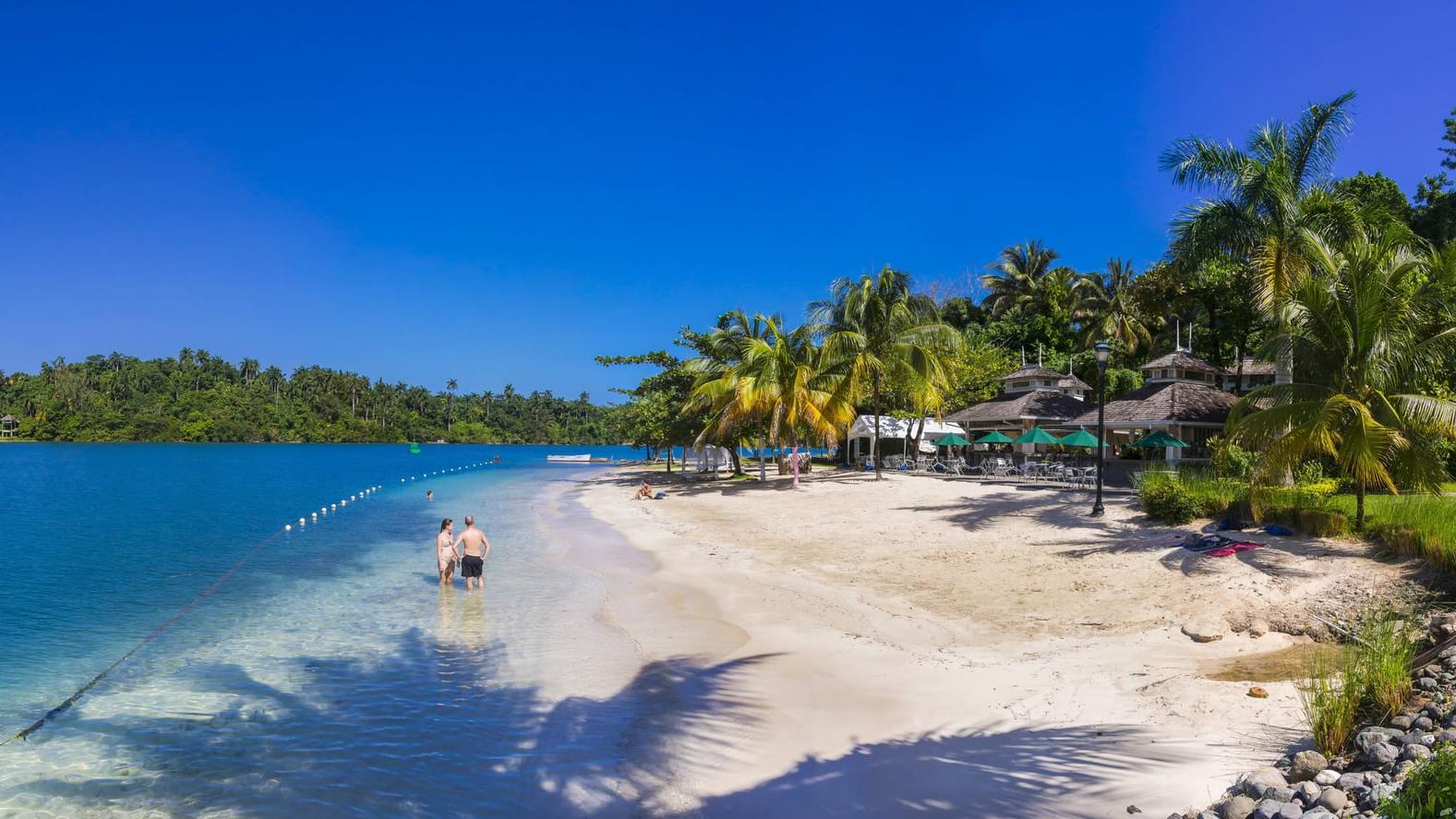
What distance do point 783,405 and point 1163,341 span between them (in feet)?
76.6

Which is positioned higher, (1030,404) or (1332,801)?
(1030,404)

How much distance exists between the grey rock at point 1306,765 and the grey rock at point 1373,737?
23 centimetres

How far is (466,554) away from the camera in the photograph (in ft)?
47.6

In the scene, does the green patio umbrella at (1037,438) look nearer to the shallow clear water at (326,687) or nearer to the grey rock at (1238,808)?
the shallow clear water at (326,687)

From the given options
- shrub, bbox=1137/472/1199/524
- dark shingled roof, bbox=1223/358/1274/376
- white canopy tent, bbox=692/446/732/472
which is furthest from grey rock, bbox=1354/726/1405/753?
white canopy tent, bbox=692/446/732/472

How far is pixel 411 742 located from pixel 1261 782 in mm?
6848

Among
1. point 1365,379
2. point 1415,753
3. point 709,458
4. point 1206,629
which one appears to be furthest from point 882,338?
point 1415,753

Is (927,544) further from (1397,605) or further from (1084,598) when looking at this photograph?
(1397,605)

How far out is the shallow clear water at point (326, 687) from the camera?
6.41 meters

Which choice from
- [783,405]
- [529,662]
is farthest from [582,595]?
[783,405]

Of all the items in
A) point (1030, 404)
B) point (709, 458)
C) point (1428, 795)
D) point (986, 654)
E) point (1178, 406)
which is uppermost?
point (1030, 404)

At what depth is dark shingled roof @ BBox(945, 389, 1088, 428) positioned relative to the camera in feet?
102

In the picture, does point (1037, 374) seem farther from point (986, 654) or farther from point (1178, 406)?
point (986, 654)

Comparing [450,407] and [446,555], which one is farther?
[450,407]
